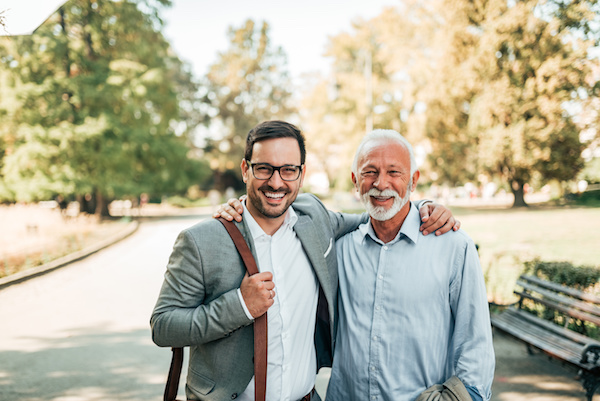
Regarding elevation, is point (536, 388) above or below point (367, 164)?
below

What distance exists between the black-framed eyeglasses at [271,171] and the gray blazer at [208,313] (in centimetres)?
27

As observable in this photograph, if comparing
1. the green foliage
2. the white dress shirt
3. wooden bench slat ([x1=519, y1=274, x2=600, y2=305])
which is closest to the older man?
the white dress shirt

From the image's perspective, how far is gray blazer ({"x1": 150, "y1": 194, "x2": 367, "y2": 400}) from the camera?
194 centimetres

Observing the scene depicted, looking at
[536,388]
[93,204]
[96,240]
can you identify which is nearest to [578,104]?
→ [536,388]

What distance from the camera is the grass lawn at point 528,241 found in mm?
8188

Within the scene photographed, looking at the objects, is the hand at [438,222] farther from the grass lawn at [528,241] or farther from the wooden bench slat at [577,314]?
the grass lawn at [528,241]

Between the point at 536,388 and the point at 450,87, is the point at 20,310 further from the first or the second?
the point at 450,87

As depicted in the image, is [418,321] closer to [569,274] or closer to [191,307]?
[191,307]

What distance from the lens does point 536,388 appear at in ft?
14.3

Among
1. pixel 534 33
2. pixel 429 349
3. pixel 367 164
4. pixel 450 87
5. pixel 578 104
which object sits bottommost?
pixel 429 349

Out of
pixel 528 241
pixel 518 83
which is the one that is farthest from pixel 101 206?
pixel 518 83

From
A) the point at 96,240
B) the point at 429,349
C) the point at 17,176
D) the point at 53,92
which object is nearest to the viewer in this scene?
the point at 429,349

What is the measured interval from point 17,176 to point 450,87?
71.2 feet

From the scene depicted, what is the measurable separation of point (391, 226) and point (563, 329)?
3428 mm
